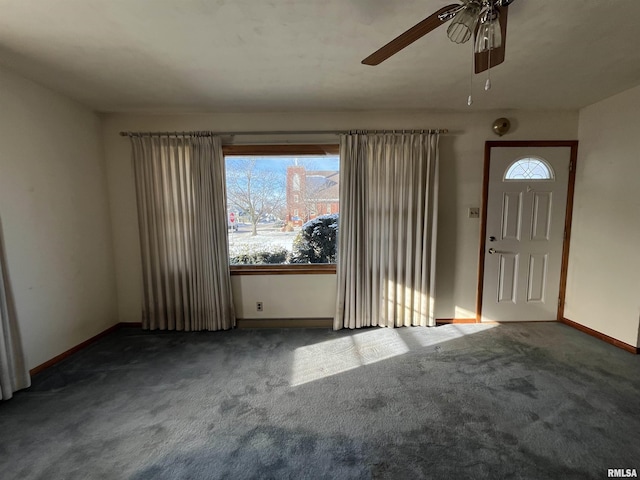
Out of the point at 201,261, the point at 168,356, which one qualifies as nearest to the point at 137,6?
the point at 201,261

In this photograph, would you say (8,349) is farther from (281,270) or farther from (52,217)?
(281,270)

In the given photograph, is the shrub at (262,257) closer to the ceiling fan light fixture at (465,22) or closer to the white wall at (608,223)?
the ceiling fan light fixture at (465,22)

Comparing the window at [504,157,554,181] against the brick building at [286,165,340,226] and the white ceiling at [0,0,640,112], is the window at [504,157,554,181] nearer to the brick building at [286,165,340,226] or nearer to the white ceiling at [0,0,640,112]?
the white ceiling at [0,0,640,112]

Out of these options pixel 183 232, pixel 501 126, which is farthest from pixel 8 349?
pixel 501 126

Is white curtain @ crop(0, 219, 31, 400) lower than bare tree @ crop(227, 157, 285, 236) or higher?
lower

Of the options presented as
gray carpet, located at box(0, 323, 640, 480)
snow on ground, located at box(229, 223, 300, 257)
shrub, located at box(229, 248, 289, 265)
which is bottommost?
gray carpet, located at box(0, 323, 640, 480)

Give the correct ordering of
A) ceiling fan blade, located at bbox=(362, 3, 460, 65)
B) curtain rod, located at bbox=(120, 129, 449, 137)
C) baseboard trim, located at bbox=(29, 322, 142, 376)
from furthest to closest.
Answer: curtain rod, located at bbox=(120, 129, 449, 137), baseboard trim, located at bbox=(29, 322, 142, 376), ceiling fan blade, located at bbox=(362, 3, 460, 65)

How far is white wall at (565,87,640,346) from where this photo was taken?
2592mm

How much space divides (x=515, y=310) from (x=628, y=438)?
5.59 ft

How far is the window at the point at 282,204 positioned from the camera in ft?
10.3

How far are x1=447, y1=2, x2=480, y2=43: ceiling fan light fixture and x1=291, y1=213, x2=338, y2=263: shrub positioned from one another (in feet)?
6.92

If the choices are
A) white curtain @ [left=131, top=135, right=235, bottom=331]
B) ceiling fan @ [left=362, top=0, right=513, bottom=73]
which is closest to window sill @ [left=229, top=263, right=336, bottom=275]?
white curtain @ [left=131, top=135, right=235, bottom=331]

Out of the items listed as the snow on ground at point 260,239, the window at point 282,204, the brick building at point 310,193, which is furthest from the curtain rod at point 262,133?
the snow on ground at point 260,239

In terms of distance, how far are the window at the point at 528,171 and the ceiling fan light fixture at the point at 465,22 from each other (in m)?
2.32
